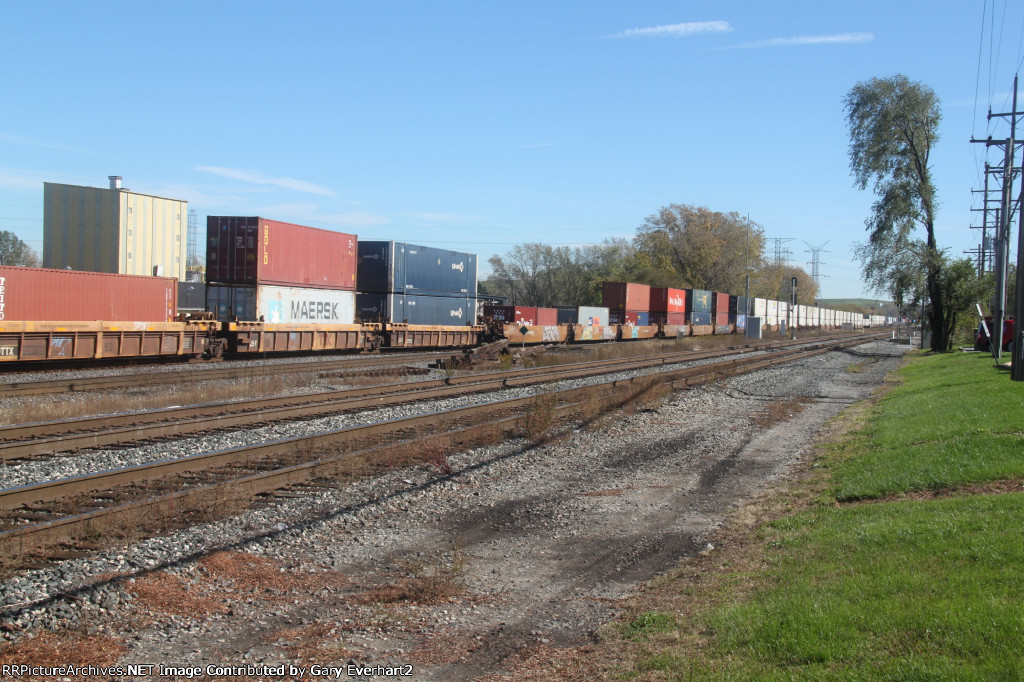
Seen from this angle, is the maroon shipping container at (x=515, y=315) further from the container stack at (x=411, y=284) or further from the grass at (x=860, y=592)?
the grass at (x=860, y=592)

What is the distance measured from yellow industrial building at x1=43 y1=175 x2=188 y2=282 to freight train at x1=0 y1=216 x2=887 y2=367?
1071 cm

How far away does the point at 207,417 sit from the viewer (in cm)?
1278

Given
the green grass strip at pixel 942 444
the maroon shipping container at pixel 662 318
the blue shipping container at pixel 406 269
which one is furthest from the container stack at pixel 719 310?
the green grass strip at pixel 942 444

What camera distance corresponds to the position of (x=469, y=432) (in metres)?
12.6

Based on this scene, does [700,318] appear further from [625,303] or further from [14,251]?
[14,251]

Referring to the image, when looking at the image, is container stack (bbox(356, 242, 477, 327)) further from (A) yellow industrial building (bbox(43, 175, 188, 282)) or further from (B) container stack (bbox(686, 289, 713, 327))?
(B) container stack (bbox(686, 289, 713, 327))

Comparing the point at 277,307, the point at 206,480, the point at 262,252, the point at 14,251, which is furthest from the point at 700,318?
the point at 14,251

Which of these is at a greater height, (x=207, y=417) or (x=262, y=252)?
(x=262, y=252)

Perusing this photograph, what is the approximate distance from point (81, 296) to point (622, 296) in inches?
1349

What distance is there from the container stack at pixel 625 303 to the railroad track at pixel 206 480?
35.4 metres

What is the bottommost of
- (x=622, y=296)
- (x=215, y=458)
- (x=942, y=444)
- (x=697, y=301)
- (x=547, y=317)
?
(x=215, y=458)

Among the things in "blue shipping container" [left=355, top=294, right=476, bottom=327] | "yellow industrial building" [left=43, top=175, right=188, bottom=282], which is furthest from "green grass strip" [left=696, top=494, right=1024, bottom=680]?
"yellow industrial building" [left=43, top=175, right=188, bottom=282]

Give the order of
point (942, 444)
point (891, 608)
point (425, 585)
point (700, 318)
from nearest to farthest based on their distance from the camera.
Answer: point (891, 608), point (425, 585), point (942, 444), point (700, 318)

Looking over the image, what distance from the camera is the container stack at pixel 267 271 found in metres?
26.9
